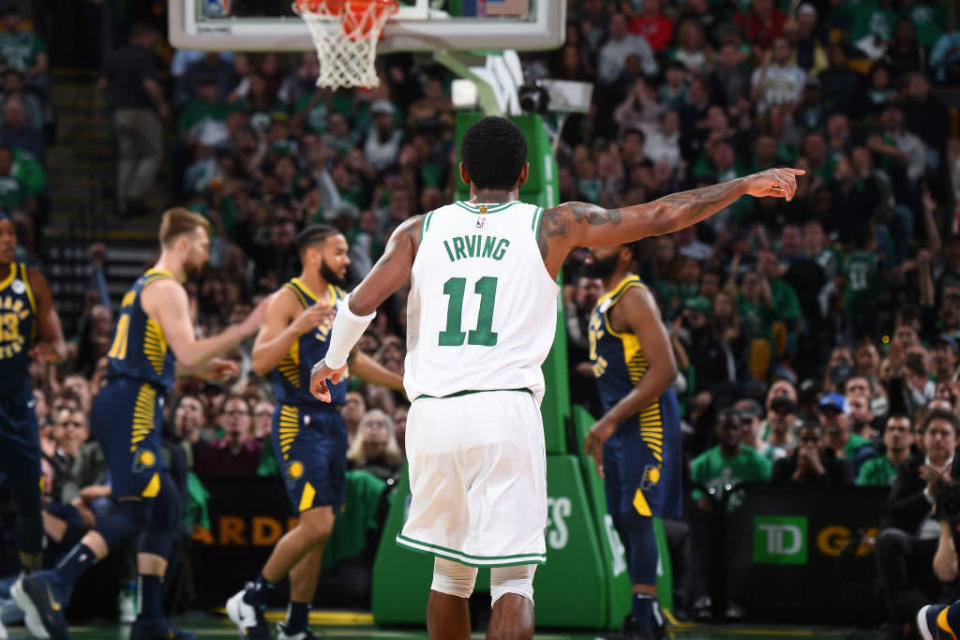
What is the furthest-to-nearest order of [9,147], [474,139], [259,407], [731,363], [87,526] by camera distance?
[9,147] < [731,363] < [259,407] < [87,526] < [474,139]

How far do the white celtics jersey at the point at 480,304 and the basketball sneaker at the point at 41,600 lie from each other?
3.64 metres

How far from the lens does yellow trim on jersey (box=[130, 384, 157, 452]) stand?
8.10 m

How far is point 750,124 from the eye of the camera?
1611 centimetres

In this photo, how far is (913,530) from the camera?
30.2ft

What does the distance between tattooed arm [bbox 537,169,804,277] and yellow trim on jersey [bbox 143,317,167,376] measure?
11.2 ft

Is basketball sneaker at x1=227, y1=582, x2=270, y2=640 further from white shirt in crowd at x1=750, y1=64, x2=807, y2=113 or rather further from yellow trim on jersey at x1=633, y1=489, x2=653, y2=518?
white shirt in crowd at x1=750, y1=64, x2=807, y2=113

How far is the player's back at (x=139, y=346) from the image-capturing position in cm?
820

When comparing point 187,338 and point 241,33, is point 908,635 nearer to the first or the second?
point 187,338

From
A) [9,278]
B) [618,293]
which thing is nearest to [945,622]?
[618,293]

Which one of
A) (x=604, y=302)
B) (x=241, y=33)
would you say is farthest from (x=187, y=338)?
(x=604, y=302)

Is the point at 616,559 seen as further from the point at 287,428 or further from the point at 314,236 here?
the point at 314,236

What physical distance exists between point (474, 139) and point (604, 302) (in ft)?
9.51

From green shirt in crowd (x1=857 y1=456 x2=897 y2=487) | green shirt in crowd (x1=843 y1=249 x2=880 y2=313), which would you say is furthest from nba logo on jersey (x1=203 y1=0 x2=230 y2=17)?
green shirt in crowd (x1=843 y1=249 x2=880 y2=313)

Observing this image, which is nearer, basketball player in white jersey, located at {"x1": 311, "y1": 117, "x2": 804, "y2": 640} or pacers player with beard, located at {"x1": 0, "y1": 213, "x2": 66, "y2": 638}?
basketball player in white jersey, located at {"x1": 311, "y1": 117, "x2": 804, "y2": 640}
